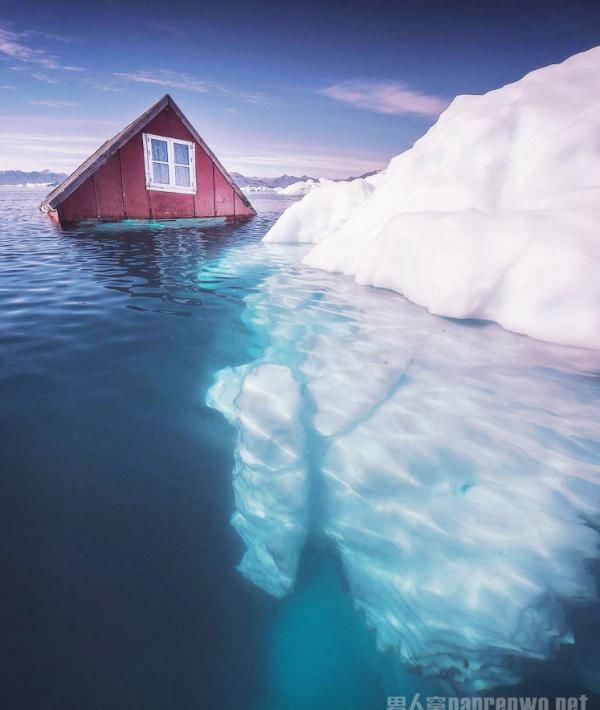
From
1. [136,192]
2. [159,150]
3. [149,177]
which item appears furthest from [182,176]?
[136,192]

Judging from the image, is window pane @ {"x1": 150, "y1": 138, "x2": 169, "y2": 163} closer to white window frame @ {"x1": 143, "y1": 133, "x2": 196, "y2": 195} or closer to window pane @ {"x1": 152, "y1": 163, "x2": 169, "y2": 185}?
white window frame @ {"x1": 143, "y1": 133, "x2": 196, "y2": 195}

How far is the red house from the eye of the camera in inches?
427

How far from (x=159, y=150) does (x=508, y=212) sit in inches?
486

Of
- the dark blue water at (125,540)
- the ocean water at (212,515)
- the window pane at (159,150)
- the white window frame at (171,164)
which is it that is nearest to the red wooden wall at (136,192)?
the white window frame at (171,164)

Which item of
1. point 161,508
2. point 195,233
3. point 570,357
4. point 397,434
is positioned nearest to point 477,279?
point 570,357

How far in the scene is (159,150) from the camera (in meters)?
12.0

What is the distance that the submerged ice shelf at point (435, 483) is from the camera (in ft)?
4.15

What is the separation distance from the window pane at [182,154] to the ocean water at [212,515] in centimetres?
1146

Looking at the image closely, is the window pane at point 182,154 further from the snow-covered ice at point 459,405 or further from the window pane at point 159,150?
the snow-covered ice at point 459,405

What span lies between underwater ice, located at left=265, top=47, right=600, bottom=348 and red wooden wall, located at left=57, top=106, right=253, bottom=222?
985cm

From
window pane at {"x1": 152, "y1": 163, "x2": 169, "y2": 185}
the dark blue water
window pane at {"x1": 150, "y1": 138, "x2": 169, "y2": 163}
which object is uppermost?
window pane at {"x1": 150, "y1": 138, "x2": 169, "y2": 163}

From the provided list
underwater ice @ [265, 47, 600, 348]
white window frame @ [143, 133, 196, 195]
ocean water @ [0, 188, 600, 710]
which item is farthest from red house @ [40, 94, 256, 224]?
underwater ice @ [265, 47, 600, 348]

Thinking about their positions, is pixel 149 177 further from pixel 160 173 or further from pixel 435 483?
pixel 435 483

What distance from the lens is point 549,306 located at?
3.07 meters
